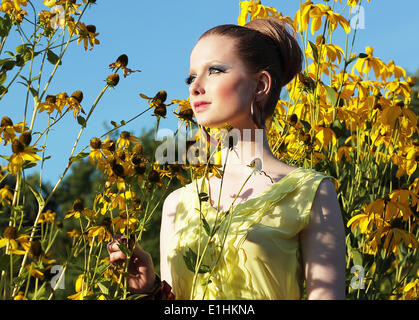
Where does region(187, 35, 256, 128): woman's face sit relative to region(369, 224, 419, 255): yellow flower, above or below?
above

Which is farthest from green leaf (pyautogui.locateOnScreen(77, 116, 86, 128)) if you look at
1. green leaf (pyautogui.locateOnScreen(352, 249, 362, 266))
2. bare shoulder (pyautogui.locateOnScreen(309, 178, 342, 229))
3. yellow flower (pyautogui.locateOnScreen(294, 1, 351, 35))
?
green leaf (pyautogui.locateOnScreen(352, 249, 362, 266))

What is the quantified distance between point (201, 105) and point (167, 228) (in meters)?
0.51

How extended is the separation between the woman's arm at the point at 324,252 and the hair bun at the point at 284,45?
0.58 meters

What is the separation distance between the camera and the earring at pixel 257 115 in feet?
6.40

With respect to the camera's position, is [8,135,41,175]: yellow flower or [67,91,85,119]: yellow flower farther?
[67,91,85,119]: yellow flower

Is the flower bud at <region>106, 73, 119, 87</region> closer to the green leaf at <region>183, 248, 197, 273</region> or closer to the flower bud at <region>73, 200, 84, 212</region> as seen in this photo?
the flower bud at <region>73, 200, 84, 212</region>

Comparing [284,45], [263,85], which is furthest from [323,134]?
[263,85]

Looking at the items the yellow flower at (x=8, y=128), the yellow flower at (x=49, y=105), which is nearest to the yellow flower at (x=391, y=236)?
the yellow flower at (x=49, y=105)

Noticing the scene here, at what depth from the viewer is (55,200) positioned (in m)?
22.2

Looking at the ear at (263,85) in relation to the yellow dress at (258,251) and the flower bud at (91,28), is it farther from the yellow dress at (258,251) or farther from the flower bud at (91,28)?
the flower bud at (91,28)

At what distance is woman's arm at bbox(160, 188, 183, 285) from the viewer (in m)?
2.02

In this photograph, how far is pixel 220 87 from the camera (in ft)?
6.23

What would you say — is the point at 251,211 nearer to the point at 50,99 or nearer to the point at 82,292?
the point at 82,292
